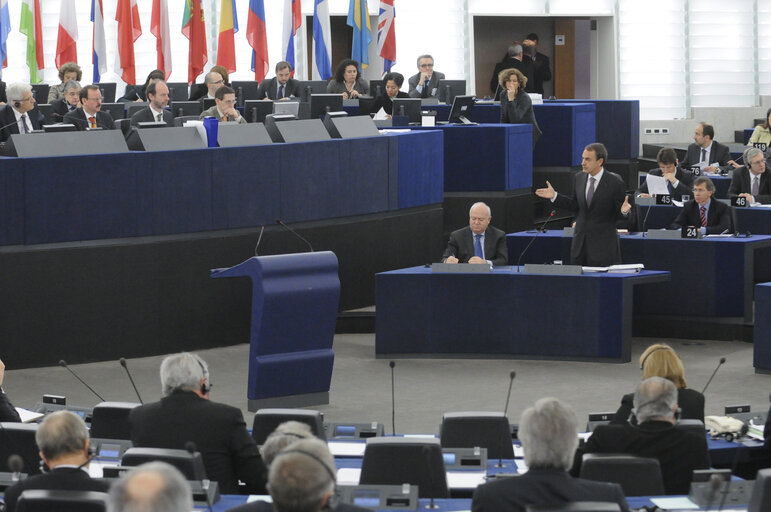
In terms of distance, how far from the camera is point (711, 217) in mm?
11922

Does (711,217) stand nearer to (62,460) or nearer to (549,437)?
(549,437)

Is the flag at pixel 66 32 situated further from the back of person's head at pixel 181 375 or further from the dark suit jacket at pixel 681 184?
the back of person's head at pixel 181 375

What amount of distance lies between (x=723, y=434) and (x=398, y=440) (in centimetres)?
201

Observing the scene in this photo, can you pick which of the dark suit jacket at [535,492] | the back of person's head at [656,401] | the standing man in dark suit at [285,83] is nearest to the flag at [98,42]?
the standing man in dark suit at [285,83]

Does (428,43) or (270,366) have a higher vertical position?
(428,43)

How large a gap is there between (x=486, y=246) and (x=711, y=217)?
2254 mm

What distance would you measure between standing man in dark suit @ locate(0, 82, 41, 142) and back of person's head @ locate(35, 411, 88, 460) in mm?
7072

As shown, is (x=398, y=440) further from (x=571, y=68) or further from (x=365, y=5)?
(x=571, y=68)

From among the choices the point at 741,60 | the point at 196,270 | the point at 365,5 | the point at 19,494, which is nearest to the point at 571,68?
the point at 741,60

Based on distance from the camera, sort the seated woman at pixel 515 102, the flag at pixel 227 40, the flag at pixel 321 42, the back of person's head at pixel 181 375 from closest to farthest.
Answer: the back of person's head at pixel 181 375, the seated woman at pixel 515 102, the flag at pixel 227 40, the flag at pixel 321 42

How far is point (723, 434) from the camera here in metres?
6.45

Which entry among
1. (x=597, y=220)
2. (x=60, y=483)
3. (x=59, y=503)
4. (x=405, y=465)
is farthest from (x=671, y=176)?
(x=59, y=503)

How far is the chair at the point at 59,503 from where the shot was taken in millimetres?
4113

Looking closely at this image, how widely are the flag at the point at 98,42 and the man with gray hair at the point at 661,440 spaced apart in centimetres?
1411
